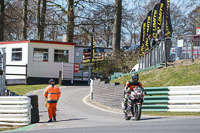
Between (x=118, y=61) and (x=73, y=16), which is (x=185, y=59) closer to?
(x=118, y=61)

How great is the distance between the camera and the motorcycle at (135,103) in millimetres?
13711

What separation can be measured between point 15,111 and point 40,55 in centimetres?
1899

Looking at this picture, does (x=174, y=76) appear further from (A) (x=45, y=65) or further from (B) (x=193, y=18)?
(B) (x=193, y=18)

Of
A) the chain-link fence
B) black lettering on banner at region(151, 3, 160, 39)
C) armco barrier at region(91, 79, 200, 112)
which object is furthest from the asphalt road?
black lettering on banner at region(151, 3, 160, 39)

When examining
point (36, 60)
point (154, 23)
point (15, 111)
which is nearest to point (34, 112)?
point (15, 111)

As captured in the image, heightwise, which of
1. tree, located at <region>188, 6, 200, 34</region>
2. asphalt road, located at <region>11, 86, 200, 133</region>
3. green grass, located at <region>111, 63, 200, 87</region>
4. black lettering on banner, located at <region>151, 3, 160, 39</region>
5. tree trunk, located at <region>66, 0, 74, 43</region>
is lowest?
asphalt road, located at <region>11, 86, 200, 133</region>

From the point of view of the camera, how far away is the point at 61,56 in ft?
112

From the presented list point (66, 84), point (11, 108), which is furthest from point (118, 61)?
point (11, 108)

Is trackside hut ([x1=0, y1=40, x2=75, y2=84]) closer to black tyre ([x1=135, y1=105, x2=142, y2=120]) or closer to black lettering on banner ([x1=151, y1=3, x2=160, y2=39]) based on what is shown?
black lettering on banner ([x1=151, y1=3, x2=160, y2=39])

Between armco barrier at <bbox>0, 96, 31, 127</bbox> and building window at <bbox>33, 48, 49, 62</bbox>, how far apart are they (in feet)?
60.1

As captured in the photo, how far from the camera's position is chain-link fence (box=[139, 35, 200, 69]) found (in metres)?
19.9

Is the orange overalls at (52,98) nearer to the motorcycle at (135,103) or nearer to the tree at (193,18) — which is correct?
the motorcycle at (135,103)

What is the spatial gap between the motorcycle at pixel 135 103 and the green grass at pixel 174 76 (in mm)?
4770

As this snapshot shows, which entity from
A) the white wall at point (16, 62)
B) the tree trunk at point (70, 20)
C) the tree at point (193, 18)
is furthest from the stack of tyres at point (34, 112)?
the tree at point (193, 18)
